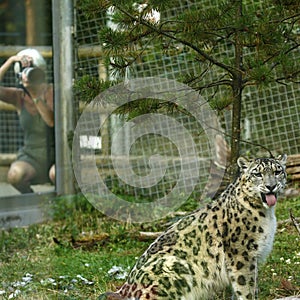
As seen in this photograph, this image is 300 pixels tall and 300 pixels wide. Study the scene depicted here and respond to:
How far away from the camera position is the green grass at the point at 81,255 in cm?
582

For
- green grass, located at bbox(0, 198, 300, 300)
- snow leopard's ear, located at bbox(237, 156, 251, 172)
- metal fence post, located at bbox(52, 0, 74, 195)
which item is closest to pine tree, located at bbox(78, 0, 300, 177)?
snow leopard's ear, located at bbox(237, 156, 251, 172)

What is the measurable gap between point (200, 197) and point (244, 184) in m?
3.81

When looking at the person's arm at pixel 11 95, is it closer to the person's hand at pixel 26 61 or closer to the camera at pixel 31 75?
the camera at pixel 31 75

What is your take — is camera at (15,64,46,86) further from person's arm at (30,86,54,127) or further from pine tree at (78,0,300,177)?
pine tree at (78,0,300,177)

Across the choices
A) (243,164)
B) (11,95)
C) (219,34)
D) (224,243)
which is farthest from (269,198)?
(11,95)

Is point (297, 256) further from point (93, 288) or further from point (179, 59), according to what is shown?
point (179, 59)

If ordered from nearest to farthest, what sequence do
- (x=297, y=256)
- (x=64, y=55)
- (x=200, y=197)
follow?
(x=297, y=256) < (x=200, y=197) < (x=64, y=55)

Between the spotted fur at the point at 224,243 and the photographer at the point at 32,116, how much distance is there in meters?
4.70

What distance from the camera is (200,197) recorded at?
905 cm

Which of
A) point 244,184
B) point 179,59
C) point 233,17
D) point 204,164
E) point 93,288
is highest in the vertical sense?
point 179,59

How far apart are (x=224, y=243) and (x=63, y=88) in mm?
5008

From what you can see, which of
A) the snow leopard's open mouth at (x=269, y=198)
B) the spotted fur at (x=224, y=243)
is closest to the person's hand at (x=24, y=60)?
the spotted fur at (x=224, y=243)

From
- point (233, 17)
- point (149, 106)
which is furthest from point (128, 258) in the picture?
point (233, 17)

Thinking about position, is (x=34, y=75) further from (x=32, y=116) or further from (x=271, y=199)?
(x=271, y=199)
